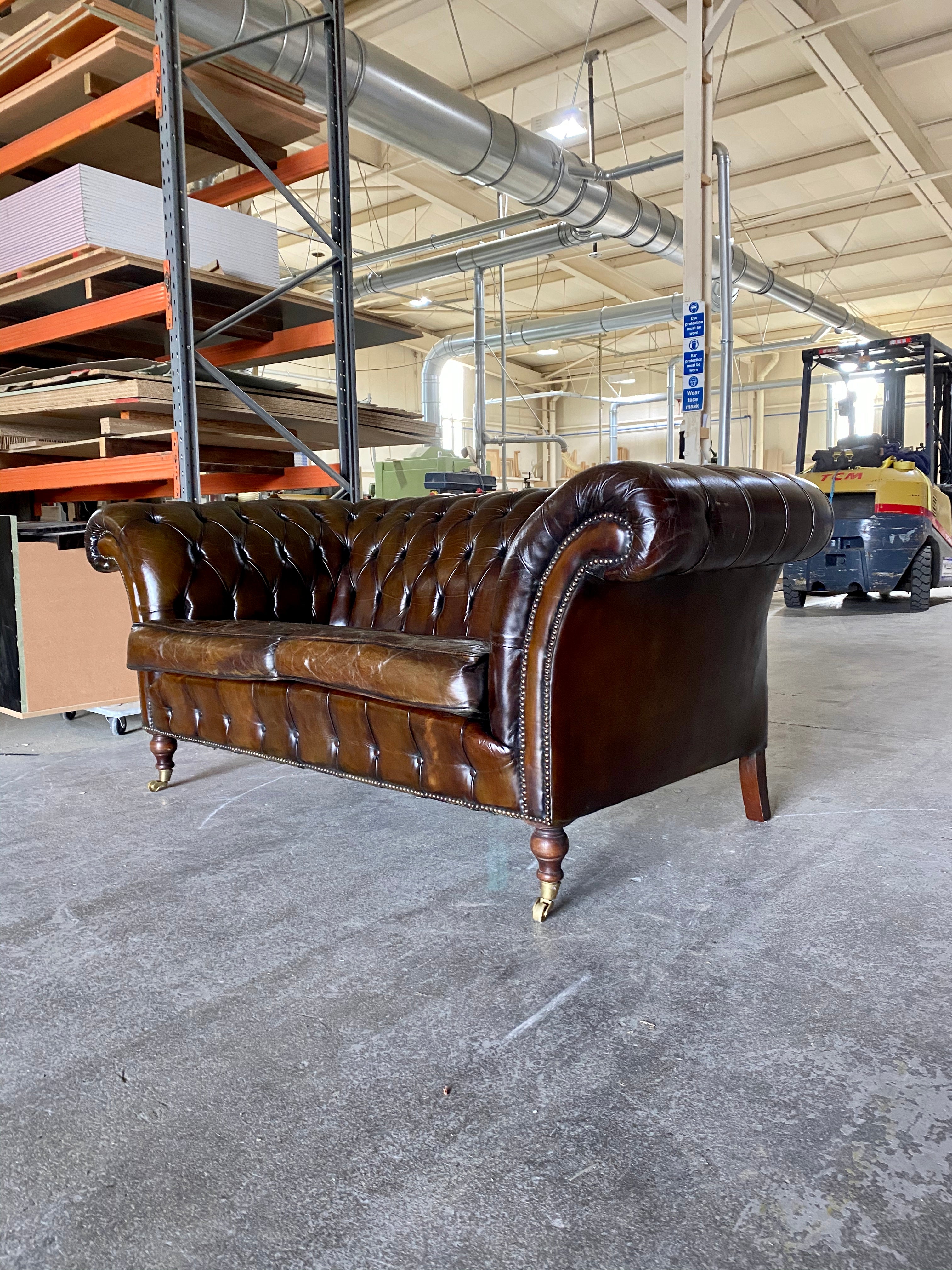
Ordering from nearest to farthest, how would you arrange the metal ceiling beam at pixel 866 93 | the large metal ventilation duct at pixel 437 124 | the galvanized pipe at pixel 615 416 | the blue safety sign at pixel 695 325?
1. the large metal ventilation duct at pixel 437 124
2. the blue safety sign at pixel 695 325
3. the metal ceiling beam at pixel 866 93
4. the galvanized pipe at pixel 615 416

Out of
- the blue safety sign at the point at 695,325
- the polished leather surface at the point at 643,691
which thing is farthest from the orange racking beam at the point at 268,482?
the blue safety sign at the point at 695,325

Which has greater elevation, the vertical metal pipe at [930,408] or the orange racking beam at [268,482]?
the vertical metal pipe at [930,408]

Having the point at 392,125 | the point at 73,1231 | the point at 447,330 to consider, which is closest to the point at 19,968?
the point at 73,1231

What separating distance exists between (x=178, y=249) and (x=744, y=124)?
6.61 metres

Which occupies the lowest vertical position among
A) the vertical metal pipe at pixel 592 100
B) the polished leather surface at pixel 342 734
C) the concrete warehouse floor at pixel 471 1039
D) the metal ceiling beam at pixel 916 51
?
the concrete warehouse floor at pixel 471 1039

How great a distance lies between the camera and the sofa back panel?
8.09 feet

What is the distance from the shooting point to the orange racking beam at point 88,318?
3.02 meters

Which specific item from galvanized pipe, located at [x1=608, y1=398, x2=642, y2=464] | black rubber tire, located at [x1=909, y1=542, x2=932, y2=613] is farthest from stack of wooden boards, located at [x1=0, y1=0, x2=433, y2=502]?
galvanized pipe, located at [x1=608, y1=398, x2=642, y2=464]

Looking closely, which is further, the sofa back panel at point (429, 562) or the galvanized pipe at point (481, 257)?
the galvanized pipe at point (481, 257)

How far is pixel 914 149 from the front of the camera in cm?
781

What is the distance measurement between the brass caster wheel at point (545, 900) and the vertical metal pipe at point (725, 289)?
4447mm

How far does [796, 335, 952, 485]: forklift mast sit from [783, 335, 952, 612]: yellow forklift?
0.01 metres

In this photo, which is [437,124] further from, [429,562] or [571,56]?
[429,562]

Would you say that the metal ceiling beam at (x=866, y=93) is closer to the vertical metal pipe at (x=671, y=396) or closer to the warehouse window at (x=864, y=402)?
the vertical metal pipe at (x=671, y=396)
